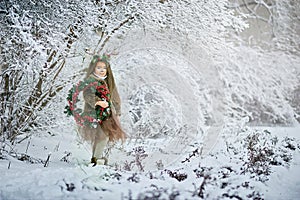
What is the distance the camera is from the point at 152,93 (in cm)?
694

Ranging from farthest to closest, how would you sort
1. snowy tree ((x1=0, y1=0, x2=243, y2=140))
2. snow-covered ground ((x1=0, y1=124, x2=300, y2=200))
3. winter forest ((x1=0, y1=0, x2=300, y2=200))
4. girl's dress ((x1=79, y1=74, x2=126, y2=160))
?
snowy tree ((x1=0, y1=0, x2=243, y2=140)) < girl's dress ((x1=79, y1=74, x2=126, y2=160)) < winter forest ((x1=0, y1=0, x2=300, y2=200)) < snow-covered ground ((x1=0, y1=124, x2=300, y2=200))

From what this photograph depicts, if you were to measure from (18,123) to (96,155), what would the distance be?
6.23 feet

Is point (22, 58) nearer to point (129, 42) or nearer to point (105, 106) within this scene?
point (105, 106)

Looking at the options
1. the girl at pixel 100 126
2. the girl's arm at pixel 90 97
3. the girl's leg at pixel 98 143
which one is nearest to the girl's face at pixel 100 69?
the girl at pixel 100 126

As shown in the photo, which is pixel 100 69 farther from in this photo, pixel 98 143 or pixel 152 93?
pixel 152 93

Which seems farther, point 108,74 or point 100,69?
point 108,74

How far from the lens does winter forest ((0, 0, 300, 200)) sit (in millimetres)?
3070

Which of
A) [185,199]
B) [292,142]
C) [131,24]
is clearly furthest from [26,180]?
[292,142]

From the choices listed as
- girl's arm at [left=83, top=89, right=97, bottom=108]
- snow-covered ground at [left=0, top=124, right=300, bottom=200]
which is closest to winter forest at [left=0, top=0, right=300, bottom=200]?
snow-covered ground at [left=0, top=124, right=300, bottom=200]

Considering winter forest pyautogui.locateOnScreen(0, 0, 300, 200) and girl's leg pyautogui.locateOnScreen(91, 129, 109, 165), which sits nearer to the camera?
winter forest pyautogui.locateOnScreen(0, 0, 300, 200)

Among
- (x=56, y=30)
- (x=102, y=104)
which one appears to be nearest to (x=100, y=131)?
(x=102, y=104)

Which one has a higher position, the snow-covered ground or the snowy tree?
the snowy tree

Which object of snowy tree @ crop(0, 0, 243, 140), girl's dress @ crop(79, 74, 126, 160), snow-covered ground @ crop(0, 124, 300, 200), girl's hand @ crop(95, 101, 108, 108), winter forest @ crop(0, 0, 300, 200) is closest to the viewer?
snow-covered ground @ crop(0, 124, 300, 200)

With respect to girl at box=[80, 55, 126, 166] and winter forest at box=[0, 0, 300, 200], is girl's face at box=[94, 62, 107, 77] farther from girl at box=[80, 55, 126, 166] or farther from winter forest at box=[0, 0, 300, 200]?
winter forest at box=[0, 0, 300, 200]
